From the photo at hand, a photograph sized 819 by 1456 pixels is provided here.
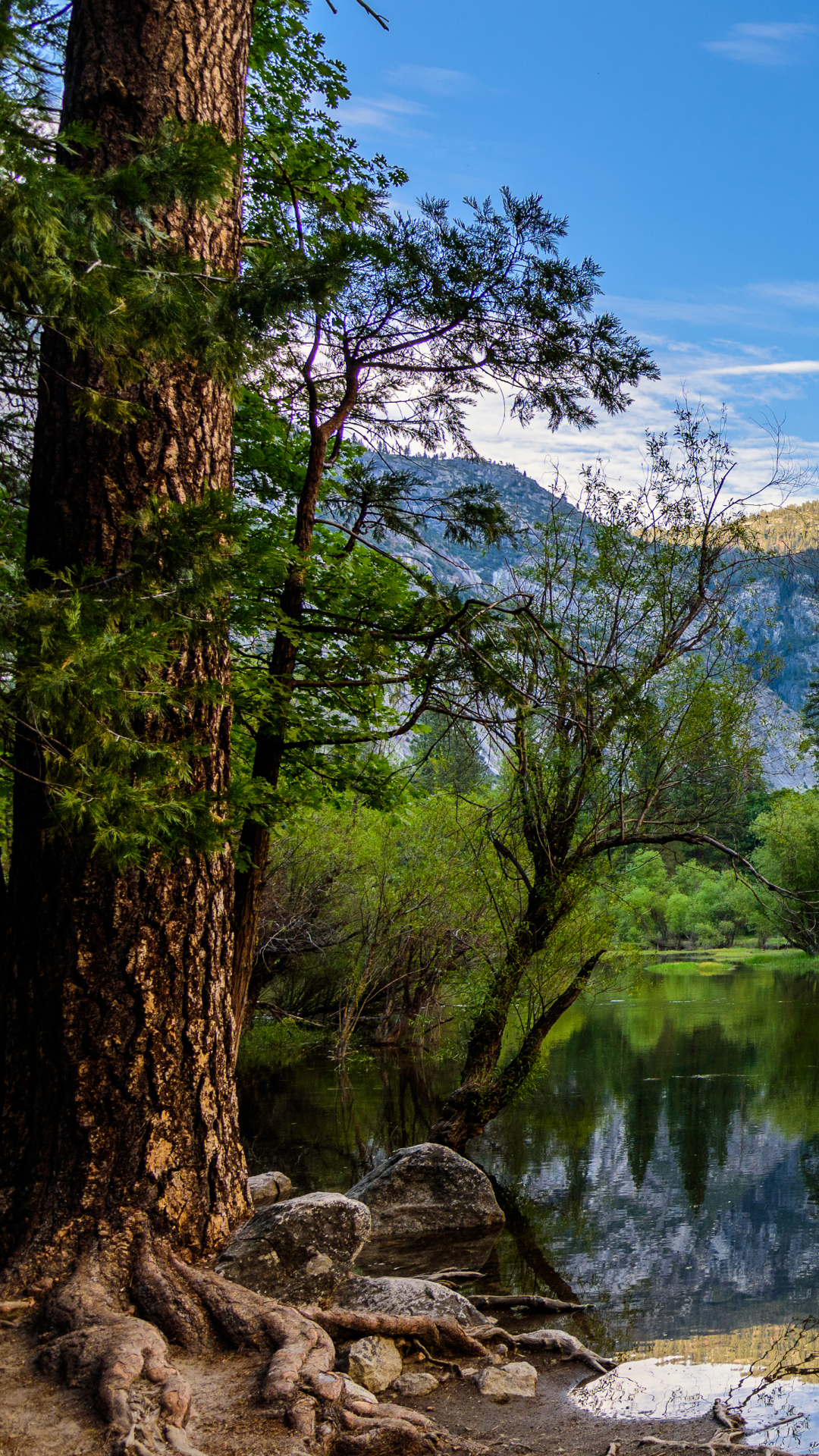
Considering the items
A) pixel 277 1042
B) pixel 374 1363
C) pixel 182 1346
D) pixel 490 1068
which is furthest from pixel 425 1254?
pixel 277 1042

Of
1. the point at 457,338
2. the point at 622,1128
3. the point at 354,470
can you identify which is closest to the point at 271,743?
the point at 354,470

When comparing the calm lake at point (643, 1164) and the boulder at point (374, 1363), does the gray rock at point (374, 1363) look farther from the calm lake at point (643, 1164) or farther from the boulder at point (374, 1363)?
the calm lake at point (643, 1164)

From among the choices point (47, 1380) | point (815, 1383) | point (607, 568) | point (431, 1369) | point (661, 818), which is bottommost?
point (815, 1383)

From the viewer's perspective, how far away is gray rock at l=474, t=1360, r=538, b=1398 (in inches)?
173

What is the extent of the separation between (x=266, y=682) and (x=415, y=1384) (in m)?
5.15

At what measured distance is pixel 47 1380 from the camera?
3.60 metres

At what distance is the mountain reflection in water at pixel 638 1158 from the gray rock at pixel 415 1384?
88.6 inches

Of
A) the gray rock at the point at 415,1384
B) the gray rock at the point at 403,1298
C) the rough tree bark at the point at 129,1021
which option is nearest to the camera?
the rough tree bark at the point at 129,1021

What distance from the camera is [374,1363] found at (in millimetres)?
4199

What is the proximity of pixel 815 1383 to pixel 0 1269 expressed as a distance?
405 centimetres

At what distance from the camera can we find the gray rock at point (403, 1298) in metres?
4.70

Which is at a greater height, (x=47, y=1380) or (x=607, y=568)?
(x=607, y=568)

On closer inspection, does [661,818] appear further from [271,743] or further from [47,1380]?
[47,1380]

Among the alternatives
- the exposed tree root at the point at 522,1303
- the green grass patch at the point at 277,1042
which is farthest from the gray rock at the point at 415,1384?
the green grass patch at the point at 277,1042
